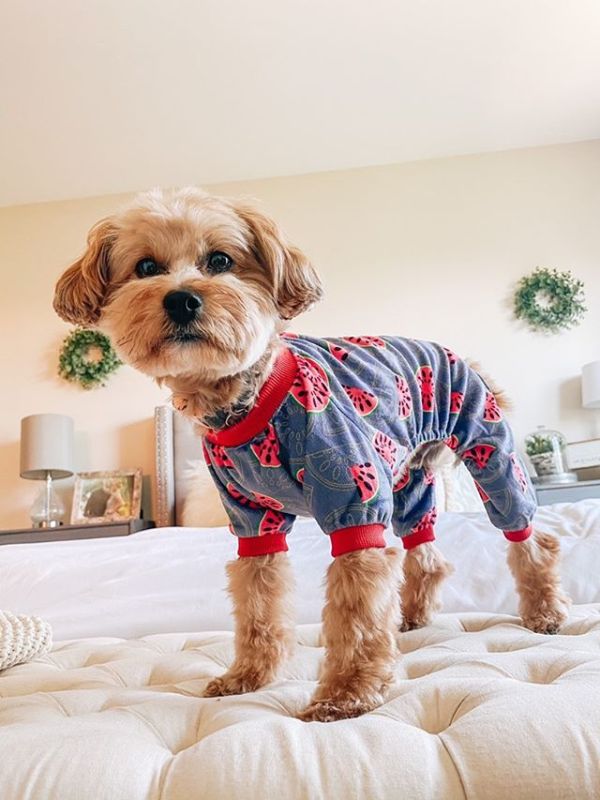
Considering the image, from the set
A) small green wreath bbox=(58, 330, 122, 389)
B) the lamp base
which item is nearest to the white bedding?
the lamp base

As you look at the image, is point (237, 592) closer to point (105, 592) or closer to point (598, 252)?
point (105, 592)

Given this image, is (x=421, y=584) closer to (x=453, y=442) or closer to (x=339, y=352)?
(x=453, y=442)

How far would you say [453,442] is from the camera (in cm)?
172

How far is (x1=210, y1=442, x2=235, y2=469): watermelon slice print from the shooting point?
4.24 feet

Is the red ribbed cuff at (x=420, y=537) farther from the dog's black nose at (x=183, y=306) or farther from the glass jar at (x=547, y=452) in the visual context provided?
the glass jar at (x=547, y=452)

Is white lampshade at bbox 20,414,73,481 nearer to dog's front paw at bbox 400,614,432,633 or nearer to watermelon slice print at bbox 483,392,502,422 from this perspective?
dog's front paw at bbox 400,614,432,633

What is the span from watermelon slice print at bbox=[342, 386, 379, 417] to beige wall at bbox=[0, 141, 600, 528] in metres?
3.62

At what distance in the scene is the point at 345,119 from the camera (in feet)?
14.9

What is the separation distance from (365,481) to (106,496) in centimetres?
392

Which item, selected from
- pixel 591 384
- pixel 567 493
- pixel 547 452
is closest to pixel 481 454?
pixel 567 493

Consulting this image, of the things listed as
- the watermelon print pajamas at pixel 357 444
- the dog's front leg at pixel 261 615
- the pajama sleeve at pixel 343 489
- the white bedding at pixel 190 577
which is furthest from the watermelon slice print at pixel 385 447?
the white bedding at pixel 190 577

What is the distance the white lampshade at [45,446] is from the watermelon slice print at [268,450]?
371cm

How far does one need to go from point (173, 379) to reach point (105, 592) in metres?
1.14

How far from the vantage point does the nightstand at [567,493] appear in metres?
4.13
